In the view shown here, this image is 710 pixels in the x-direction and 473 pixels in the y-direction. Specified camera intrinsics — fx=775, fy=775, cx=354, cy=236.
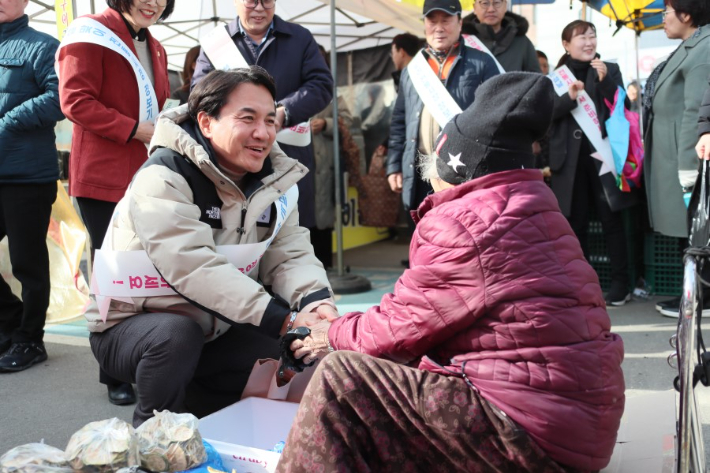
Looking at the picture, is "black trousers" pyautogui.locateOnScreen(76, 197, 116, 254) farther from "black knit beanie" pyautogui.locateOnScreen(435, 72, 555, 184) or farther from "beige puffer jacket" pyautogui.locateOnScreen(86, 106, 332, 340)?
"black knit beanie" pyautogui.locateOnScreen(435, 72, 555, 184)

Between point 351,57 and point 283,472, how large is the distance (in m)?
8.70

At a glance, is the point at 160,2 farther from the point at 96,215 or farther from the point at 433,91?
the point at 433,91

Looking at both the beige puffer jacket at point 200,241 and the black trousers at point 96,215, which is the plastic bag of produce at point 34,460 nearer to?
the beige puffer jacket at point 200,241

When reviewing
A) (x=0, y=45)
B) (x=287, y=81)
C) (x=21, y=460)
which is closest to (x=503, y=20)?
(x=287, y=81)

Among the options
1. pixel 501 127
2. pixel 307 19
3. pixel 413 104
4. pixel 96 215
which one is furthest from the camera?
pixel 307 19

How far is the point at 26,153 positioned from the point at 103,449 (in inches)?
89.6

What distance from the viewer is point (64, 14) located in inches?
193

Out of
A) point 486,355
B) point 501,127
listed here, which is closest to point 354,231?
point 501,127

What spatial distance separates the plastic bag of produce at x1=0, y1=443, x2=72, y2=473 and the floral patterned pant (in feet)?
2.17

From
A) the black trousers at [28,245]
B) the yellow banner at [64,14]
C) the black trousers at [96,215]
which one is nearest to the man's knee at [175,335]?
the black trousers at [96,215]

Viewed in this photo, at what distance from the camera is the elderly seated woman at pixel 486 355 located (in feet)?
6.42

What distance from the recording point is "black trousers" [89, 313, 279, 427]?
2.77 meters

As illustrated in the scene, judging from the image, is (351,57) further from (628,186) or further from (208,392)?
(208,392)

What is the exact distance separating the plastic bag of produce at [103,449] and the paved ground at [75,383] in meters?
1.11
